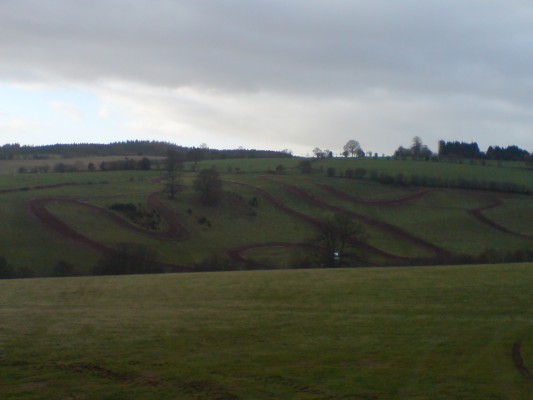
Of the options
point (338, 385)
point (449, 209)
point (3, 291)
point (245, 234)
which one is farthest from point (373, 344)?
point (449, 209)

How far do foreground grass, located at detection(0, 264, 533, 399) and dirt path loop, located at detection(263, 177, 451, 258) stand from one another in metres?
26.7

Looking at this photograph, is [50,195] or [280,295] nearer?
[280,295]

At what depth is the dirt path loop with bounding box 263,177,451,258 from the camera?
53.5 m

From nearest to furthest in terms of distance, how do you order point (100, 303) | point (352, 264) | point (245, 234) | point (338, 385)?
point (338, 385)
point (100, 303)
point (352, 264)
point (245, 234)

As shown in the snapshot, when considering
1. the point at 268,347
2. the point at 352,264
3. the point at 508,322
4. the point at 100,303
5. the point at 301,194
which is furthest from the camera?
the point at 301,194

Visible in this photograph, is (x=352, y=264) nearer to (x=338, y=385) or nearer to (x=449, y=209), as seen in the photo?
(x=449, y=209)

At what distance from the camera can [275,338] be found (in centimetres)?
1595

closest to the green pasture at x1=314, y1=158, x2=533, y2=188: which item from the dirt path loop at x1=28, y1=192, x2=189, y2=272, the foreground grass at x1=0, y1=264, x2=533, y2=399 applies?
the dirt path loop at x1=28, y1=192, x2=189, y2=272

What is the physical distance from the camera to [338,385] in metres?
11.9

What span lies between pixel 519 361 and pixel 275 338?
5.58 metres

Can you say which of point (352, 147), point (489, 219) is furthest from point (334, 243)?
point (352, 147)

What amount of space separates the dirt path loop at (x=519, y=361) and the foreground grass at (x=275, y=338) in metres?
0.15

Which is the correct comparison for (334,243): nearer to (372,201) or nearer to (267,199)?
(267,199)

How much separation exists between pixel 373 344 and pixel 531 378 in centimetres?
387
